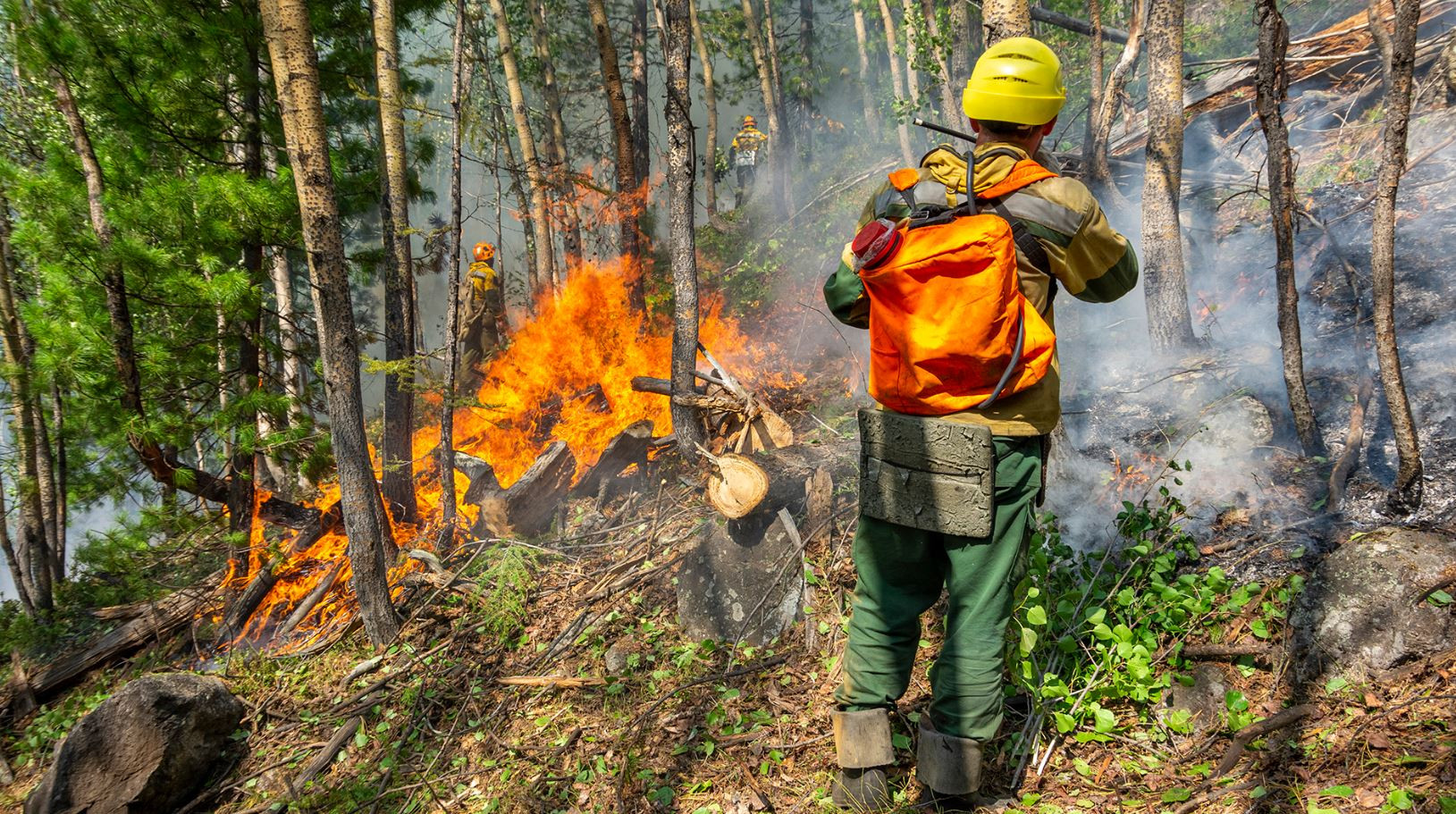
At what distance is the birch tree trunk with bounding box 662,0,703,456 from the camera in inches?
232

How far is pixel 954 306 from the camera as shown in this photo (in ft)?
7.54

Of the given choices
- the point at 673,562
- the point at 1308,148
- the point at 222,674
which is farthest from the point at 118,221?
the point at 1308,148

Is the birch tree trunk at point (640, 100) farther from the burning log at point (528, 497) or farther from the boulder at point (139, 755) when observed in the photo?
the boulder at point (139, 755)

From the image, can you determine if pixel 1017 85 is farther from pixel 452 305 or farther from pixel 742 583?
pixel 452 305

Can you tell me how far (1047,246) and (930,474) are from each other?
859 mm

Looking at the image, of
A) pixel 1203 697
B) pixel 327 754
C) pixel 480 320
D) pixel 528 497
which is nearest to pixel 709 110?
pixel 480 320

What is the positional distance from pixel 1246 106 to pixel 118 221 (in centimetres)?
1130

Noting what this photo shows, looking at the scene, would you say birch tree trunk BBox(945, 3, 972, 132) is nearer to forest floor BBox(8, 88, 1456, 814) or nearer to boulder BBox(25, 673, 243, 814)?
forest floor BBox(8, 88, 1456, 814)

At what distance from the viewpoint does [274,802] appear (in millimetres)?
4184

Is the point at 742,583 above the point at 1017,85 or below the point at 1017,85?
below

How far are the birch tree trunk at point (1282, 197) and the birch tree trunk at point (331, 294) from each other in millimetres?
5255

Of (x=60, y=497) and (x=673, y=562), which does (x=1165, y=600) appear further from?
(x=60, y=497)

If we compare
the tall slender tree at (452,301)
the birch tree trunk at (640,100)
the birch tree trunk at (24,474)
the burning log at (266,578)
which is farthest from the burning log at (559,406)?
the birch tree trunk at (24,474)

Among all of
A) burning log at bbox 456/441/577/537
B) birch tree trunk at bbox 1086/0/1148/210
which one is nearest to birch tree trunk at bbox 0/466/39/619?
burning log at bbox 456/441/577/537
